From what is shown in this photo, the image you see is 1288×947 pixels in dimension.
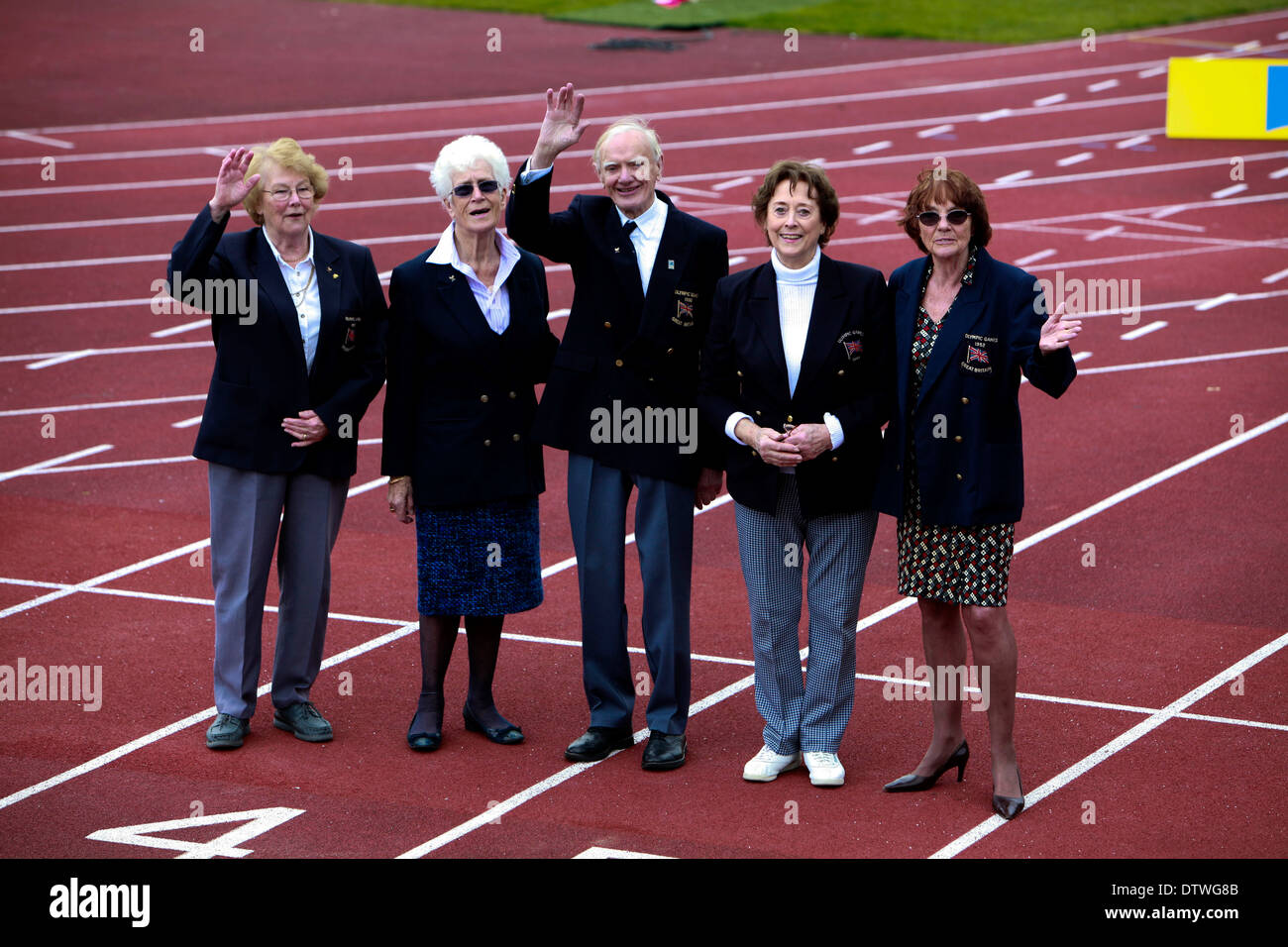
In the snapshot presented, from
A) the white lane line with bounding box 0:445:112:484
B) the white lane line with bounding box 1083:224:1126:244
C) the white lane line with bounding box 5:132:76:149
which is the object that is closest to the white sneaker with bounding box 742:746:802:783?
the white lane line with bounding box 0:445:112:484

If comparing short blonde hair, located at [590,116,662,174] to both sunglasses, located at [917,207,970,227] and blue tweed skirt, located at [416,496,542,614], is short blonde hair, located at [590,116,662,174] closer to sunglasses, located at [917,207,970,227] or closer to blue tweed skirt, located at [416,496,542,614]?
sunglasses, located at [917,207,970,227]

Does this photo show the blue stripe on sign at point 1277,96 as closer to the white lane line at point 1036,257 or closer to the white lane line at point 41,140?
the white lane line at point 1036,257

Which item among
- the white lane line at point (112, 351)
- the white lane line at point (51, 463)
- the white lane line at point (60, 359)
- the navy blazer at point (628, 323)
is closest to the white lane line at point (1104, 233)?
the white lane line at point (112, 351)

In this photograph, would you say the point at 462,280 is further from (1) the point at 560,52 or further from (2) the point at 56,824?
(1) the point at 560,52

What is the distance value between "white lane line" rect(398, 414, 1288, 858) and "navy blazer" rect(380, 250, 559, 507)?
3.81 ft

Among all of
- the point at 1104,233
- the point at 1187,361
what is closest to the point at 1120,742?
the point at 1187,361

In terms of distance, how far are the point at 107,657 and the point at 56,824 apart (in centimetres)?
181

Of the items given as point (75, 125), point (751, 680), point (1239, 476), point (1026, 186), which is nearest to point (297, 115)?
point (75, 125)

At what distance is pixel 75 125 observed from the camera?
81.3ft

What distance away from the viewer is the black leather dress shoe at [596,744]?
7.06 m

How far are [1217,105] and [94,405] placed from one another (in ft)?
53.9

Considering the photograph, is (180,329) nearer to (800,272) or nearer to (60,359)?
(60,359)

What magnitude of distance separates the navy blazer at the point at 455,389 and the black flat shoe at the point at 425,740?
3.09 feet

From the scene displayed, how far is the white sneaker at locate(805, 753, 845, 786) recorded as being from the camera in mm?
6781
